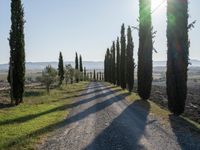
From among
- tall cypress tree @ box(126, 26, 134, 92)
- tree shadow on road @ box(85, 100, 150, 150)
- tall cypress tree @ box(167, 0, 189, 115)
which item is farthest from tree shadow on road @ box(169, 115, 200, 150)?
tall cypress tree @ box(126, 26, 134, 92)

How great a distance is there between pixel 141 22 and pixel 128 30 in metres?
22.3

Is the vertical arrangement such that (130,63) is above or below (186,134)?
above

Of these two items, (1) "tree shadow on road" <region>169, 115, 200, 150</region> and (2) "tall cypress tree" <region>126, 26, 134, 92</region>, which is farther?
(2) "tall cypress tree" <region>126, 26, 134, 92</region>

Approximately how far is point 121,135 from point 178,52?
9650 mm

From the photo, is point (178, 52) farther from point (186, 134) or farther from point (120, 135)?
point (120, 135)

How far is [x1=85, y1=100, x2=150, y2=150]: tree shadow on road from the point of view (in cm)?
1308

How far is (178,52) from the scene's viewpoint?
2314 cm

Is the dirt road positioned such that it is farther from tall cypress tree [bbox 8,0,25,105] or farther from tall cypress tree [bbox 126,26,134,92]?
tall cypress tree [bbox 126,26,134,92]

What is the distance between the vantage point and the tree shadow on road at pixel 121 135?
1308 cm

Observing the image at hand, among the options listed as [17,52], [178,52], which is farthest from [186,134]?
[17,52]

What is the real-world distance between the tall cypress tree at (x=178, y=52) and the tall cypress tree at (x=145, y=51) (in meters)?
11.7

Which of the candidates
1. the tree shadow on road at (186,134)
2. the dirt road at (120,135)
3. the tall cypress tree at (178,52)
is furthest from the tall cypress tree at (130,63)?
the tree shadow on road at (186,134)

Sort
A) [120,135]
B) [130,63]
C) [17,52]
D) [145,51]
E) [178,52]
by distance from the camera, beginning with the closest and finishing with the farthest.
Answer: [120,135]
[178,52]
[17,52]
[145,51]
[130,63]

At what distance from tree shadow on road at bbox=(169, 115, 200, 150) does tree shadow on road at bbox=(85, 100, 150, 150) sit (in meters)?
1.47
